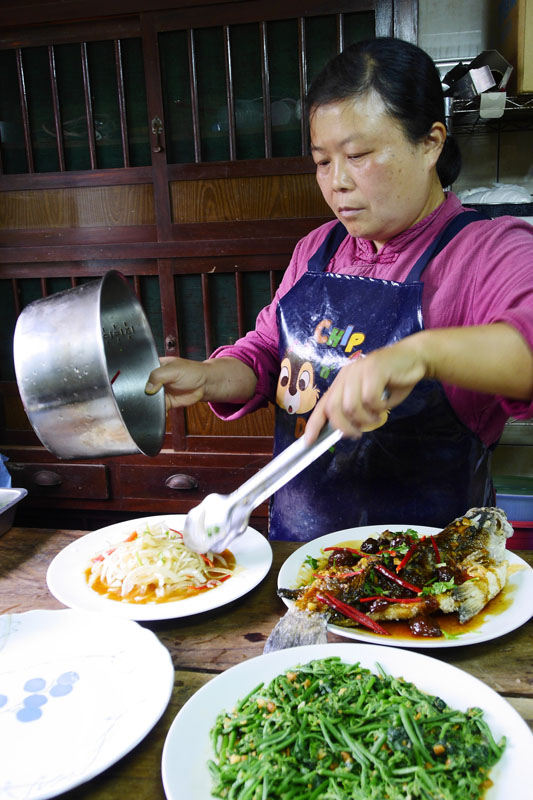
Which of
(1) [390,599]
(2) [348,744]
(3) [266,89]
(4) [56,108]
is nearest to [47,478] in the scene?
(4) [56,108]

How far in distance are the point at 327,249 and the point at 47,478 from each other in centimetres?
225

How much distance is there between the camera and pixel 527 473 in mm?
3303

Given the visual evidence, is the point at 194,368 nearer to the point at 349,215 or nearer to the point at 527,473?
the point at 349,215

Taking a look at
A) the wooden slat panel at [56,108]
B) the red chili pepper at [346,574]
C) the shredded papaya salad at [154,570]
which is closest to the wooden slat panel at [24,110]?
the wooden slat panel at [56,108]

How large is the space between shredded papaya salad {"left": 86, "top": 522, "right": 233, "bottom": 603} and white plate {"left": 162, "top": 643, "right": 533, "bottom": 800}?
1.17 ft

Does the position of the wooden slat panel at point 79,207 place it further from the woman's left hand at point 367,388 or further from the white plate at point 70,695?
the white plate at point 70,695

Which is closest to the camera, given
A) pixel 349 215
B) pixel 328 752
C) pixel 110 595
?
pixel 328 752

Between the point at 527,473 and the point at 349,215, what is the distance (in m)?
2.25

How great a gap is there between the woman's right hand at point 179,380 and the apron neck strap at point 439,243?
0.61m

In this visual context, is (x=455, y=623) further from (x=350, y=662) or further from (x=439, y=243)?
(x=439, y=243)

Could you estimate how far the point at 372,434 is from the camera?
66.5 inches

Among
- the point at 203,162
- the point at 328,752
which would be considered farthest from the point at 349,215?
the point at 203,162

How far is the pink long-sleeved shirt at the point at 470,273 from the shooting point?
135cm

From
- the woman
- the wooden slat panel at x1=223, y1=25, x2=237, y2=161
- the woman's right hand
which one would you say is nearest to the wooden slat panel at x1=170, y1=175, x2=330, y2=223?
the wooden slat panel at x1=223, y1=25, x2=237, y2=161
